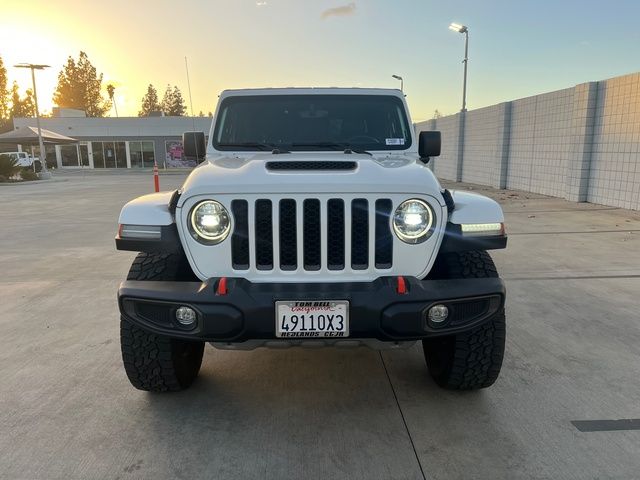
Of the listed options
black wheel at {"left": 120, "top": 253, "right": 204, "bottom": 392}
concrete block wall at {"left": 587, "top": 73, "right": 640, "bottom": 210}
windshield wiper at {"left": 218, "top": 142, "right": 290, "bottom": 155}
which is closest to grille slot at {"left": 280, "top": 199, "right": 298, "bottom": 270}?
black wheel at {"left": 120, "top": 253, "right": 204, "bottom": 392}

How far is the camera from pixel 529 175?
15.2 meters

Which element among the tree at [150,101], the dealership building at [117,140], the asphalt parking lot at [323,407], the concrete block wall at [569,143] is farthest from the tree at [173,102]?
the asphalt parking lot at [323,407]

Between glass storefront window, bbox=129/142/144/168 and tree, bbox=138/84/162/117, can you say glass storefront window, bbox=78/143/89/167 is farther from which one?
tree, bbox=138/84/162/117

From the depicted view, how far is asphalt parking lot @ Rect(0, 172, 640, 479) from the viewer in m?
2.37

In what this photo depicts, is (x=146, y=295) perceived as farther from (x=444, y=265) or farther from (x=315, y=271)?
(x=444, y=265)

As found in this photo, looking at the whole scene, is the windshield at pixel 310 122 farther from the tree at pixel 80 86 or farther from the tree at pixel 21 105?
the tree at pixel 21 105

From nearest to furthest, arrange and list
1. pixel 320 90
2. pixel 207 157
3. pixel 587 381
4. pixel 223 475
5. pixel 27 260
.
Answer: pixel 223 475 < pixel 587 381 < pixel 207 157 < pixel 320 90 < pixel 27 260

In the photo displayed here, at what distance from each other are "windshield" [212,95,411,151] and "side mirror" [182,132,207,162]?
5.8 inches

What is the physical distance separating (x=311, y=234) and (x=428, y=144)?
1708 mm

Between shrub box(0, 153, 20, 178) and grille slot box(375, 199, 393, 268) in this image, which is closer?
grille slot box(375, 199, 393, 268)

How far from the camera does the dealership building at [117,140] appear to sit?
38.6 meters

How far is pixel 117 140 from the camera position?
3881cm

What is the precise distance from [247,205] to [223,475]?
1283mm

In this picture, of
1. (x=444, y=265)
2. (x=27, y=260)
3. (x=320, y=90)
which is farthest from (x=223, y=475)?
(x=27, y=260)
